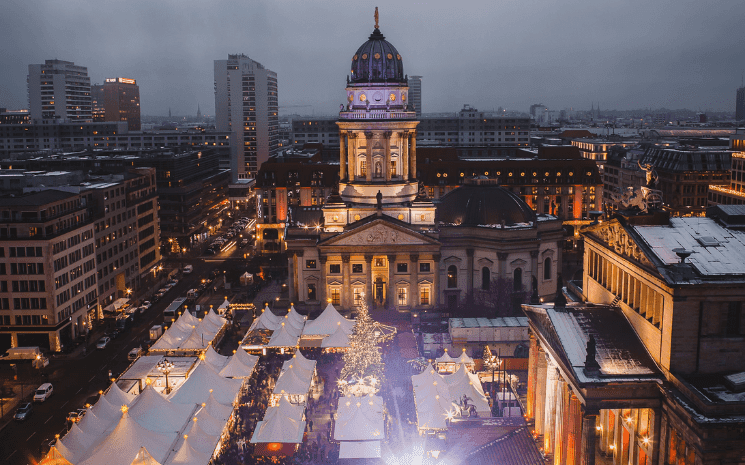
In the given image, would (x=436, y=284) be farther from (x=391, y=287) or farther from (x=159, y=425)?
(x=159, y=425)

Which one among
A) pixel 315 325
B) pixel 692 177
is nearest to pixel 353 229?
pixel 315 325

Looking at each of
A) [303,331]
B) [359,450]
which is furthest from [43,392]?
[359,450]

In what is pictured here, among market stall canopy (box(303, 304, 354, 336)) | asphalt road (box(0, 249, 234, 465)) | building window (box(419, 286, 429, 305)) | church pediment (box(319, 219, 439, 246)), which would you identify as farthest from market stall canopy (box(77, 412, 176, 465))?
building window (box(419, 286, 429, 305))

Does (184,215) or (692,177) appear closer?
(692,177)

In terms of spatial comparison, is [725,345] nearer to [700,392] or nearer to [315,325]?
[700,392]

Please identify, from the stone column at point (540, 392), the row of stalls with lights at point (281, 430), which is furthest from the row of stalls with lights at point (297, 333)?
the stone column at point (540, 392)
